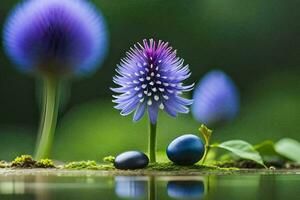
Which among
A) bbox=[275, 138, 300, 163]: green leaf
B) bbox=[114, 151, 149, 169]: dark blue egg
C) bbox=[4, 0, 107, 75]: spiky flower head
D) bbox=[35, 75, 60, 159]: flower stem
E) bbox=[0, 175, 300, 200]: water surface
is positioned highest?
bbox=[4, 0, 107, 75]: spiky flower head

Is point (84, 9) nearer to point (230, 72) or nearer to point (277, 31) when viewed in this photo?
point (230, 72)

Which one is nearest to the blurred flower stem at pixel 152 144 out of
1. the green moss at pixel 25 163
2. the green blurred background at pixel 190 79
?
the green moss at pixel 25 163

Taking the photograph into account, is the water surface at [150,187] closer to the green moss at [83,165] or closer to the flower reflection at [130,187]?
the flower reflection at [130,187]

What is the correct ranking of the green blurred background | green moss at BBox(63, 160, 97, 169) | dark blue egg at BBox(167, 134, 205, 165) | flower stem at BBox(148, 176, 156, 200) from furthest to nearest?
the green blurred background
green moss at BBox(63, 160, 97, 169)
dark blue egg at BBox(167, 134, 205, 165)
flower stem at BBox(148, 176, 156, 200)

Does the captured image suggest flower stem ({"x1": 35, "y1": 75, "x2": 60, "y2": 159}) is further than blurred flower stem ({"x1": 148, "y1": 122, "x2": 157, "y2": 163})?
Yes

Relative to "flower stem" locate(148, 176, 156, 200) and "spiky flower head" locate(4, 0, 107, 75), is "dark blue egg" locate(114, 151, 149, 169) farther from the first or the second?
"spiky flower head" locate(4, 0, 107, 75)

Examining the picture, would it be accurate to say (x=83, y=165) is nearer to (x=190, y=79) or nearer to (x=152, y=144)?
(x=152, y=144)

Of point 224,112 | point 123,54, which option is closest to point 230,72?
point 123,54

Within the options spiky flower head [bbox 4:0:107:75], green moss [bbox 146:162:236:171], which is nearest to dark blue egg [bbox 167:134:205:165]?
green moss [bbox 146:162:236:171]
